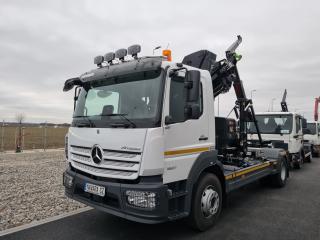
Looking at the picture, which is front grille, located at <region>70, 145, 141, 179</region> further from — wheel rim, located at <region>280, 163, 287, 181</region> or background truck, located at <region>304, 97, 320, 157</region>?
background truck, located at <region>304, 97, 320, 157</region>

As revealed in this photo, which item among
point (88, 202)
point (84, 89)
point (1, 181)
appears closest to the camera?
point (88, 202)

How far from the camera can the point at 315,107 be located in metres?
22.0

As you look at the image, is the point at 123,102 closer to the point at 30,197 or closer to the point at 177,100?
the point at 177,100

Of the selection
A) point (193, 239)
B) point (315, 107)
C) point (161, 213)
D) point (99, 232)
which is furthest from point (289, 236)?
point (315, 107)

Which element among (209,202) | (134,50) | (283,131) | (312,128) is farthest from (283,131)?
(312,128)

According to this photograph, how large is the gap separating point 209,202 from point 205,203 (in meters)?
0.08

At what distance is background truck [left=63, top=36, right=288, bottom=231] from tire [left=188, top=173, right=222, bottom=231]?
15 mm

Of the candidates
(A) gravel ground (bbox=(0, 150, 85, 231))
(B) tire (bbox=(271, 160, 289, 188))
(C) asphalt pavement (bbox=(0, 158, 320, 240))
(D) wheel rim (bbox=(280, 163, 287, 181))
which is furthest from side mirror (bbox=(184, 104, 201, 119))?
(D) wheel rim (bbox=(280, 163, 287, 181))

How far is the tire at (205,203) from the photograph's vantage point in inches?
159

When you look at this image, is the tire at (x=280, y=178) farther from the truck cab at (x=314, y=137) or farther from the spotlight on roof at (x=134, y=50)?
the truck cab at (x=314, y=137)

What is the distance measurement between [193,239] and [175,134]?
1627mm

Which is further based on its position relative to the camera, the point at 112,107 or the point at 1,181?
the point at 1,181

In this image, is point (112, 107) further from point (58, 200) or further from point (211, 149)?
point (58, 200)

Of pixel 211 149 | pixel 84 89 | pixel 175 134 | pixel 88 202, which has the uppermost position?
pixel 84 89
